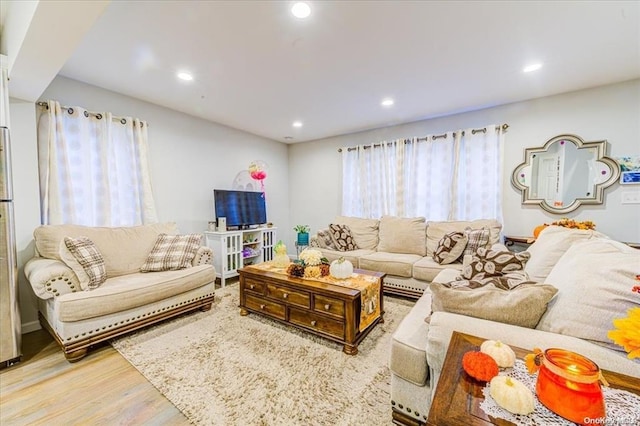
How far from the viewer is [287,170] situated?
5.66 m

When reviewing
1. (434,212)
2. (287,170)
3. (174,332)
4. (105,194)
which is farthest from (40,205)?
(434,212)

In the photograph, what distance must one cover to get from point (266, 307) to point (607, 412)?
2.31 m

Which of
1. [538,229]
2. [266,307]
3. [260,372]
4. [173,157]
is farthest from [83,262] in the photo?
[538,229]

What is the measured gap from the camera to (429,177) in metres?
4.00

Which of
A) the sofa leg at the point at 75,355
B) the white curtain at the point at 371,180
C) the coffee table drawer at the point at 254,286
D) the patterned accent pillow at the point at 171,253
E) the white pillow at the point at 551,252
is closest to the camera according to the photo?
the white pillow at the point at 551,252

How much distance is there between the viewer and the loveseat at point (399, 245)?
3.07 meters

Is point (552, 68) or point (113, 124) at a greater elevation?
point (552, 68)

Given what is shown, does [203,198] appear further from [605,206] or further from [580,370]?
[605,206]

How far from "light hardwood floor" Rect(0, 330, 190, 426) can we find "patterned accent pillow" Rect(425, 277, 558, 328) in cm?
160

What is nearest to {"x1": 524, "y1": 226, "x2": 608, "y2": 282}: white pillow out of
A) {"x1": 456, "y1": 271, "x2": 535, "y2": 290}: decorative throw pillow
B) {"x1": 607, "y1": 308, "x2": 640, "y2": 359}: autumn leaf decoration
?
{"x1": 456, "y1": 271, "x2": 535, "y2": 290}: decorative throw pillow

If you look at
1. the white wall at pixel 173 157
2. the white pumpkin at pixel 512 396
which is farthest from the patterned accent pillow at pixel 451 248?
the white wall at pixel 173 157

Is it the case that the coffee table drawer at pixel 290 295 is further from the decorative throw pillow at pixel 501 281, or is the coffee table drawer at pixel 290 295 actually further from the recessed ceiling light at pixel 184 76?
the recessed ceiling light at pixel 184 76

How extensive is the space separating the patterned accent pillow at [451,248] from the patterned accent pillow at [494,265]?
115 cm

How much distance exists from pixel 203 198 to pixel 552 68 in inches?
178
